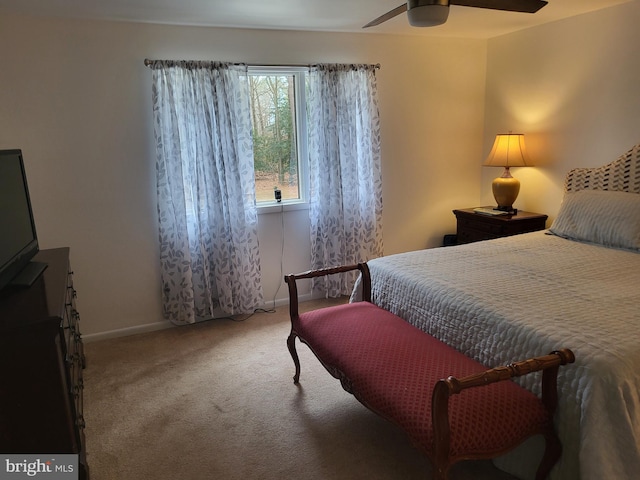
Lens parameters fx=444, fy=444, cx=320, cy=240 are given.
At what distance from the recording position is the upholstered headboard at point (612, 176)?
10.1 ft

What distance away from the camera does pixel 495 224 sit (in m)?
3.79

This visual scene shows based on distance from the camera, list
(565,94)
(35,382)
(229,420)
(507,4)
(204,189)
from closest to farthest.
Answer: (35,382) → (507,4) → (229,420) → (204,189) → (565,94)

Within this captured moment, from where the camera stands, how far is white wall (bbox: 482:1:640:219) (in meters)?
3.19

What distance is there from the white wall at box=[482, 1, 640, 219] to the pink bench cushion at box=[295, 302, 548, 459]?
2.31 m

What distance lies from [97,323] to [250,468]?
1.98m

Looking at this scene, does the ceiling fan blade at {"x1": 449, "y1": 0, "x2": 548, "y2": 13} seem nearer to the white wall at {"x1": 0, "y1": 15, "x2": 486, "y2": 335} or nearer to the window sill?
the white wall at {"x1": 0, "y1": 15, "x2": 486, "y2": 335}

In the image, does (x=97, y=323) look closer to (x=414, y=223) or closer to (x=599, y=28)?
(x=414, y=223)

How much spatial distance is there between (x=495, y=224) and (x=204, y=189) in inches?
95.5

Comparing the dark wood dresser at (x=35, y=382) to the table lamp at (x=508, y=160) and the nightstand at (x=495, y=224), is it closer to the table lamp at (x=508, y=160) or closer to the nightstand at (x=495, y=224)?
the nightstand at (x=495, y=224)

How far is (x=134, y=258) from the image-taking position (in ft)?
11.1

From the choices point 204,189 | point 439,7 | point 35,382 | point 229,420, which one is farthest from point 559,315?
point 204,189

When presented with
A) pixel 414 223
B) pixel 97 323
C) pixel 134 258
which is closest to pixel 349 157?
pixel 414 223

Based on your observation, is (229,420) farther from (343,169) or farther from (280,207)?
(343,169)

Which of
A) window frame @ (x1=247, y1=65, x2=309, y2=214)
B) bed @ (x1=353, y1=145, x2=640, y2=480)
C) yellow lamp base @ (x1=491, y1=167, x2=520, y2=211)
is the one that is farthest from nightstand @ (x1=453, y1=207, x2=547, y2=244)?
window frame @ (x1=247, y1=65, x2=309, y2=214)
